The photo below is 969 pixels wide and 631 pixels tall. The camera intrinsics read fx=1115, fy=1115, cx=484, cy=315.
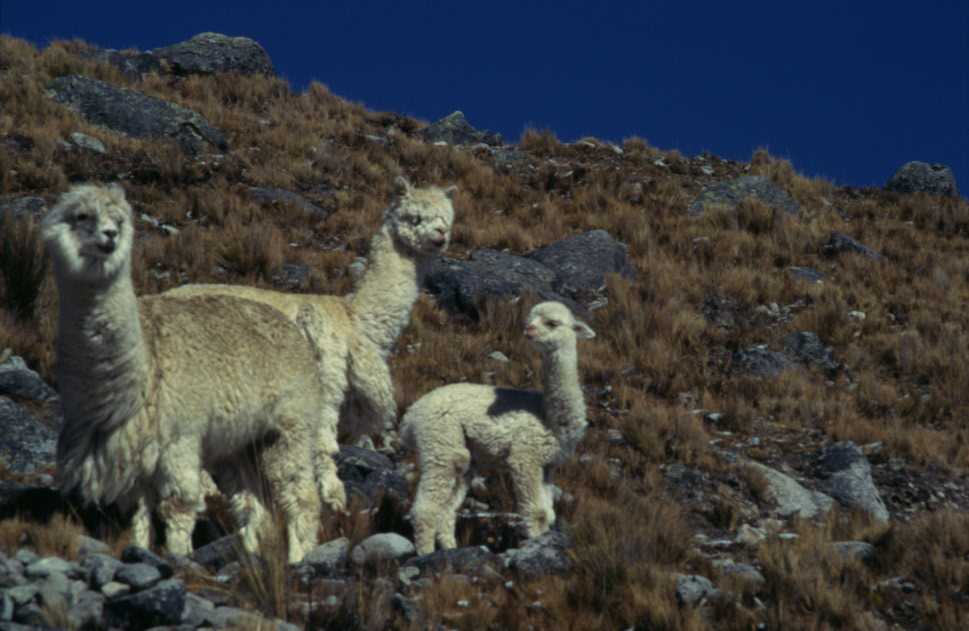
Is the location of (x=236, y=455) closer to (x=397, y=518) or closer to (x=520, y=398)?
(x=397, y=518)

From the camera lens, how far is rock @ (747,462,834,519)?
9.14 metres

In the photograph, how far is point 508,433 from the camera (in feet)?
23.8

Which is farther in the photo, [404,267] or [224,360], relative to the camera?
[404,267]

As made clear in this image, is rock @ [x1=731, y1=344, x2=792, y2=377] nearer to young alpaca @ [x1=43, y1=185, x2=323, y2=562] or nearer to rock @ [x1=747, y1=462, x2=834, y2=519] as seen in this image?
rock @ [x1=747, y1=462, x2=834, y2=519]

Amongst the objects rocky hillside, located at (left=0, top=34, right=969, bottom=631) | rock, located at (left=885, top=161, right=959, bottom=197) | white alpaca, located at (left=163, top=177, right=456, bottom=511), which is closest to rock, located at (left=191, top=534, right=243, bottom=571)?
rocky hillside, located at (left=0, top=34, right=969, bottom=631)

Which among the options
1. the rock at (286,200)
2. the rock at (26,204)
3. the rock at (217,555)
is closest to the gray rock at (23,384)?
the rock at (217,555)

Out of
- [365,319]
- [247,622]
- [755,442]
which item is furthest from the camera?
[755,442]

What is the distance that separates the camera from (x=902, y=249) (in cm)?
1920

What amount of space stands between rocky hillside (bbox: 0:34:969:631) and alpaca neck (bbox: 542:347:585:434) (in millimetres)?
643

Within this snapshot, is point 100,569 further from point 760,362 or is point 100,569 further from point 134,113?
point 134,113

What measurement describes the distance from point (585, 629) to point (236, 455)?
2182 millimetres

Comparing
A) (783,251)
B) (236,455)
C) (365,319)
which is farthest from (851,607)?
(783,251)

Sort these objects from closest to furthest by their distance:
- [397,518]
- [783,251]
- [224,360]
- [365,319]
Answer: [224,360] → [397,518] → [365,319] → [783,251]

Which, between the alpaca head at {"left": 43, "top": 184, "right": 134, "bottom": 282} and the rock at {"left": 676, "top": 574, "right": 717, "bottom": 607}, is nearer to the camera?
the alpaca head at {"left": 43, "top": 184, "right": 134, "bottom": 282}
